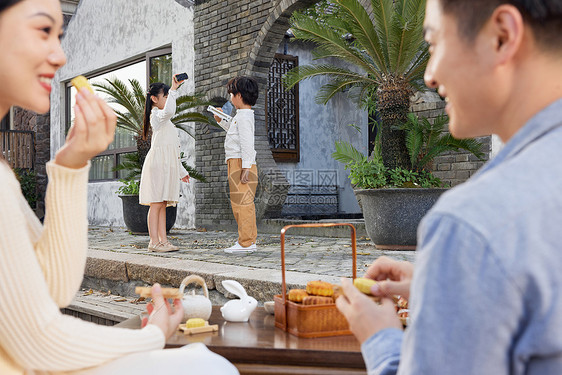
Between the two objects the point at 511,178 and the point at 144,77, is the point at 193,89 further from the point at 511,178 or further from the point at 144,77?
the point at 511,178

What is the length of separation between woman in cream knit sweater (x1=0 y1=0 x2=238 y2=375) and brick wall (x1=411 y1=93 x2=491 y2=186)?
6.29 metres

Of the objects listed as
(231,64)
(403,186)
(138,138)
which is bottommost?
(403,186)

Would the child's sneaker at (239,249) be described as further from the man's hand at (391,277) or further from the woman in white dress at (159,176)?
the man's hand at (391,277)

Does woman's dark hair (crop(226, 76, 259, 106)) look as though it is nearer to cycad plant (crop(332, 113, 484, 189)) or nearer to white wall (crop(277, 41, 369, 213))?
cycad plant (crop(332, 113, 484, 189))

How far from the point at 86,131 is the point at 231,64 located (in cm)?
902

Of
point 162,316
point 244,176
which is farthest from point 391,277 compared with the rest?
point 244,176

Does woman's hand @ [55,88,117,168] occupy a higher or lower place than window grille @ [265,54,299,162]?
lower

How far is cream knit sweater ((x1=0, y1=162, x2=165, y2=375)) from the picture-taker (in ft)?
3.40

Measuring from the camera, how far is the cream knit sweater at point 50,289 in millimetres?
1036

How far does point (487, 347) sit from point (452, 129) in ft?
1.34

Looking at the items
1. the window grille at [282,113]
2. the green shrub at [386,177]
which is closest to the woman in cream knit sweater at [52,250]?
the green shrub at [386,177]

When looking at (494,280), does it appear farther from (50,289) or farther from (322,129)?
(322,129)

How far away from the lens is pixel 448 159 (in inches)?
286

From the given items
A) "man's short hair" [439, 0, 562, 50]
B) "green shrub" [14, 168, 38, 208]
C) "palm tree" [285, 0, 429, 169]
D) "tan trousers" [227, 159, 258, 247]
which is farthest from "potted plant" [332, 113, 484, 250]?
"green shrub" [14, 168, 38, 208]
